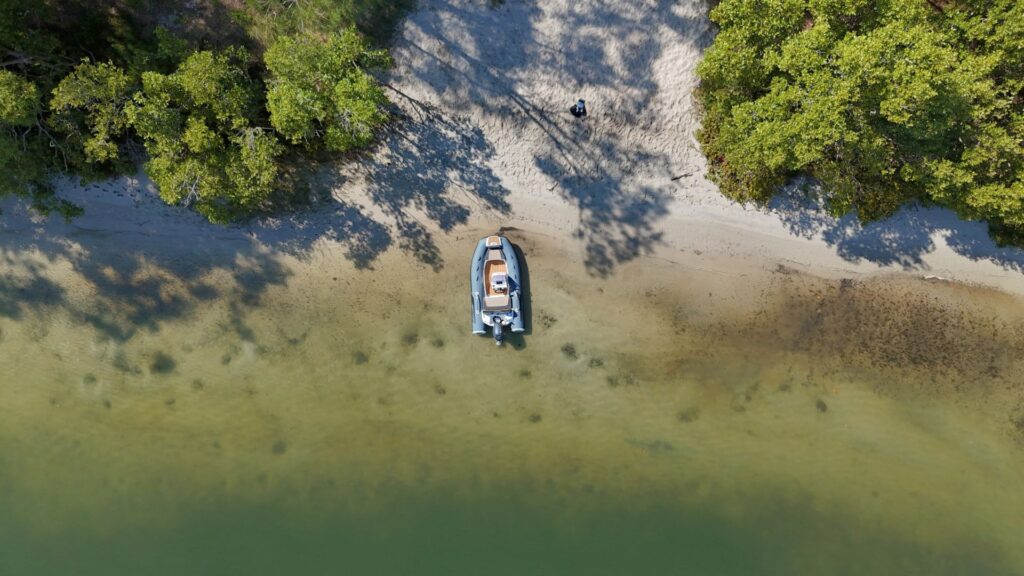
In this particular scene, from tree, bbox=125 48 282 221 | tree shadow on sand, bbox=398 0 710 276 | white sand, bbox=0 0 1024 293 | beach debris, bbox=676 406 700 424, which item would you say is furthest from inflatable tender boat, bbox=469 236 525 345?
tree, bbox=125 48 282 221

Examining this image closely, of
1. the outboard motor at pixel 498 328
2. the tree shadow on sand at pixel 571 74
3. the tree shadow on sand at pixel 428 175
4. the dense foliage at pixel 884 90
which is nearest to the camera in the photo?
the dense foliage at pixel 884 90

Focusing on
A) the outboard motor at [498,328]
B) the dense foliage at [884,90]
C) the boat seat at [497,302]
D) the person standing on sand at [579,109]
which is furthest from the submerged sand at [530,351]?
the dense foliage at [884,90]

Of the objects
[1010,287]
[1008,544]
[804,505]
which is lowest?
[1008,544]

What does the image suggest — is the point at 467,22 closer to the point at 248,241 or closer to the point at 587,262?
the point at 587,262

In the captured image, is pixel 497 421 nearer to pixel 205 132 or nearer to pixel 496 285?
pixel 496 285

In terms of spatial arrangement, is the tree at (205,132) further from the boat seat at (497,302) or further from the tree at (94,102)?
the boat seat at (497,302)

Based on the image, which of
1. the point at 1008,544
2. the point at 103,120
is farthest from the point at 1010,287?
the point at 103,120

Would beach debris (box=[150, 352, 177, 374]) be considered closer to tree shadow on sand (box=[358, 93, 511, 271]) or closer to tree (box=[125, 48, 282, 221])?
tree (box=[125, 48, 282, 221])
